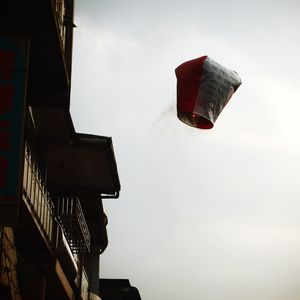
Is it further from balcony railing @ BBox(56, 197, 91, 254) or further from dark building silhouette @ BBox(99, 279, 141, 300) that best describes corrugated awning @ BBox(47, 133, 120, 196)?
dark building silhouette @ BBox(99, 279, 141, 300)

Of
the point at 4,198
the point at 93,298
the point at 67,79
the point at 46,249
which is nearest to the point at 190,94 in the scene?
the point at 67,79

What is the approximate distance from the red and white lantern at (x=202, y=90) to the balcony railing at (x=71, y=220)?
7146mm

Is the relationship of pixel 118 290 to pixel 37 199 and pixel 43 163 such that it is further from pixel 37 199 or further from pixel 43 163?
pixel 37 199

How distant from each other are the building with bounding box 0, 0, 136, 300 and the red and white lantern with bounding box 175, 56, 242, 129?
2.78 m

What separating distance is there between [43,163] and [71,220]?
2.34 m

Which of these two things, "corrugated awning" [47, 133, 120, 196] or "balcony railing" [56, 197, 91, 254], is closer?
"corrugated awning" [47, 133, 120, 196]

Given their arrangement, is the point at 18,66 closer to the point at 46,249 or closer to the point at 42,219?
the point at 42,219

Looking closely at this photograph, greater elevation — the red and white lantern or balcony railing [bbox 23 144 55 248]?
the red and white lantern

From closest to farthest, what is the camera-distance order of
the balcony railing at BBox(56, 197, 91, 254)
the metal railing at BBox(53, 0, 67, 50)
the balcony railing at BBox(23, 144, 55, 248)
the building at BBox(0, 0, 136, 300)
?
1. the building at BBox(0, 0, 136, 300)
2. the metal railing at BBox(53, 0, 67, 50)
3. the balcony railing at BBox(23, 144, 55, 248)
4. the balcony railing at BBox(56, 197, 91, 254)

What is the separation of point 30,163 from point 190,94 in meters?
4.00

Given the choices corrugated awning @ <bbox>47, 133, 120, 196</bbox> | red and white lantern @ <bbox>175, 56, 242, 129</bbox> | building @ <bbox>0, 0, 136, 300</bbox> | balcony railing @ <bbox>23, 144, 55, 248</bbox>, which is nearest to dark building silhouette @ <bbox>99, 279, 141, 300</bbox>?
building @ <bbox>0, 0, 136, 300</bbox>

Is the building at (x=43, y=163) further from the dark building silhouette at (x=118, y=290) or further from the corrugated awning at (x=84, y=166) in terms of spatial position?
the dark building silhouette at (x=118, y=290)

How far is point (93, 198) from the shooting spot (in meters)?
26.7

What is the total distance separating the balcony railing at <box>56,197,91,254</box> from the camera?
75.8 feet
